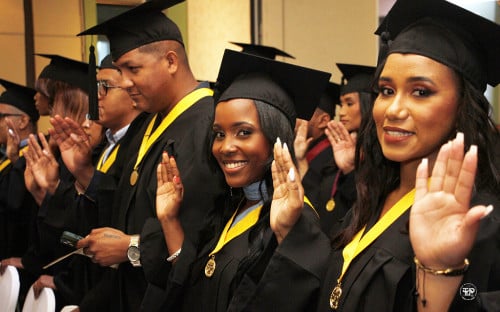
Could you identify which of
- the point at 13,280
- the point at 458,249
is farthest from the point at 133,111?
the point at 458,249

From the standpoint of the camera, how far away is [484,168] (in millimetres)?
1900

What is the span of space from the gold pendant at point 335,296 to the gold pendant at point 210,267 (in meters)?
0.61

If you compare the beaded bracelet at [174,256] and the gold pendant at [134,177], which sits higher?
the gold pendant at [134,177]

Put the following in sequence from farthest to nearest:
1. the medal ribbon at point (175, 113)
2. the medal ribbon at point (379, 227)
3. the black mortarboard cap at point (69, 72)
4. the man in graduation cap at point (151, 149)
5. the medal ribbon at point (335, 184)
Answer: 1. the medal ribbon at point (335, 184)
2. the black mortarboard cap at point (69, 72)
3. the medal ribbon at point (175, 113)
4. the man in graduation cap at point (151, 149)
5. the medal ribbon at point (379, 227)

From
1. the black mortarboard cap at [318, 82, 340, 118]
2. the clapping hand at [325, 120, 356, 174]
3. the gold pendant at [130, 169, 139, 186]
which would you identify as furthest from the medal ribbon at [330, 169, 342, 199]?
the gold pendant at [130, 169, 139, 186]

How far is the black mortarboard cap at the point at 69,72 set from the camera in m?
4.48

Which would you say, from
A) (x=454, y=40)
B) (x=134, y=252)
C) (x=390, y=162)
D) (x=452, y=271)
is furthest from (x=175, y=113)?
(x=452, y=271)

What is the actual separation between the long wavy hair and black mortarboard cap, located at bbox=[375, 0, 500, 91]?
53mm

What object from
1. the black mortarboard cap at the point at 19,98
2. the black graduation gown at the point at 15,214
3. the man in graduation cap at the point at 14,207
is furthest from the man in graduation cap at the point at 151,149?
the black mortarboard cap at the point at 19,98

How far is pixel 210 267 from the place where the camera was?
2537 mm

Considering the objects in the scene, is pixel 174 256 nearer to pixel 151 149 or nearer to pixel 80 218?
pixel 151 149

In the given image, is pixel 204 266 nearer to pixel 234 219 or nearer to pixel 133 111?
pixel 234 219

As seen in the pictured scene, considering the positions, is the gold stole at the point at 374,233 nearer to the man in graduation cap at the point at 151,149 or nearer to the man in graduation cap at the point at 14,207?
the man in graduation cap at the point at 151,149

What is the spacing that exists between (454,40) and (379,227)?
551 mm
